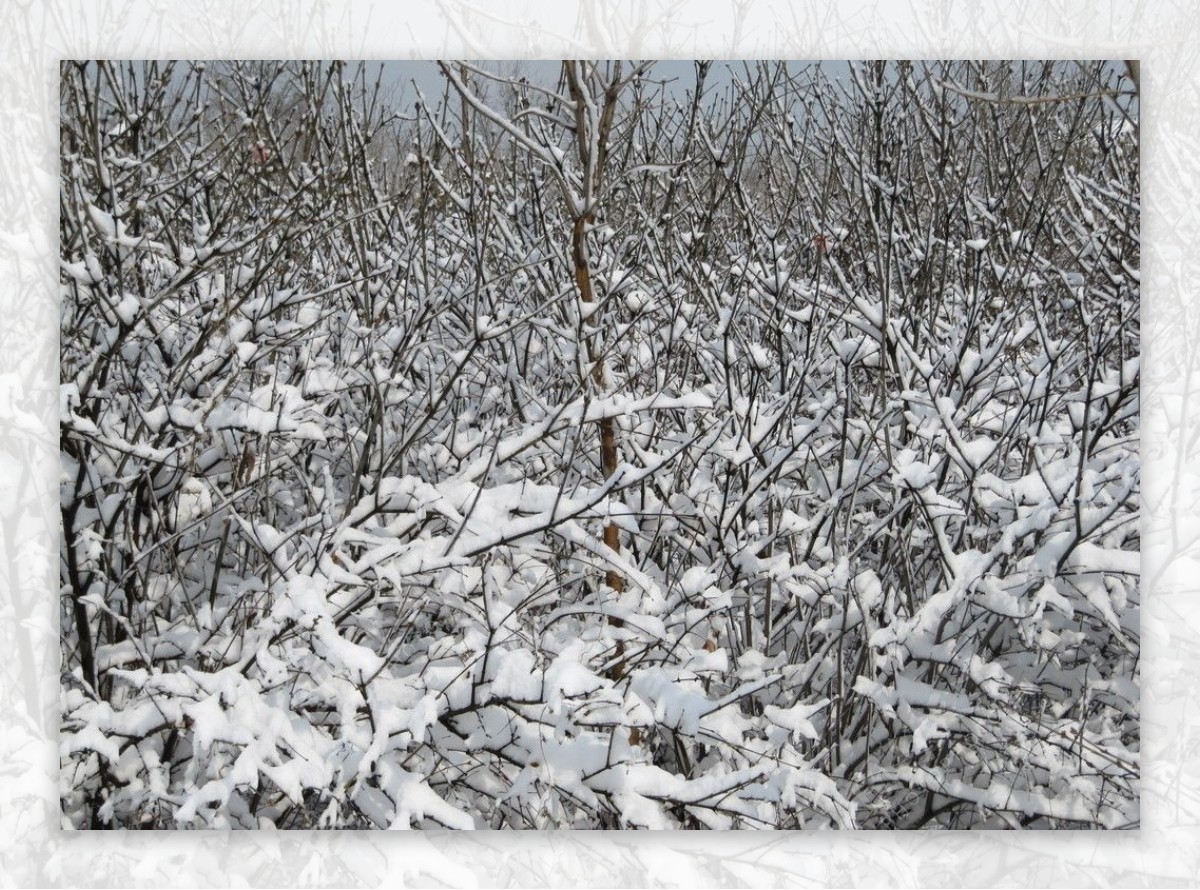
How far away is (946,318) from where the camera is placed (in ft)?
6.87

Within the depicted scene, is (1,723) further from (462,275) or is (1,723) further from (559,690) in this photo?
(462,275)

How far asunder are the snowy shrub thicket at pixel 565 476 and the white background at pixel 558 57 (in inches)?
1.8

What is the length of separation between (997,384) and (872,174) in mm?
594

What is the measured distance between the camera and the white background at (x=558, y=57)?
1.71m

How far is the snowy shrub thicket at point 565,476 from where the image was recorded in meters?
1.66

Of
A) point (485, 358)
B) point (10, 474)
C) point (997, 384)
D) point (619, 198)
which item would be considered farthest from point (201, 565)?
point (997, 384)

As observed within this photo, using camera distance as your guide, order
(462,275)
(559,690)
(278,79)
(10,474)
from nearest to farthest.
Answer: (559,690) < (10,474) < (278,79) < (462,275)

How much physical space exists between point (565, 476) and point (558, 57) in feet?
2.76

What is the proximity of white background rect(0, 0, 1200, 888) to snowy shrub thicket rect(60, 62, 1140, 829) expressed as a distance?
1.8 inches

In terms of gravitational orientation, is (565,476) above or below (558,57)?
below

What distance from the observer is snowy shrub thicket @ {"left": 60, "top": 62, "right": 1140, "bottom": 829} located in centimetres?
166

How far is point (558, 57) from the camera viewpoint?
1.77 m

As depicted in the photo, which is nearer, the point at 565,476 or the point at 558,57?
the point at 565,476

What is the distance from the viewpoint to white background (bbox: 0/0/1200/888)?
171 centimetres
